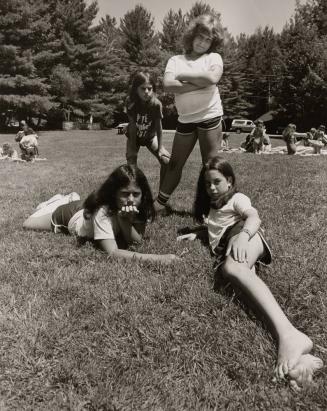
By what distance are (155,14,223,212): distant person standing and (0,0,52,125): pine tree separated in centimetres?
3254

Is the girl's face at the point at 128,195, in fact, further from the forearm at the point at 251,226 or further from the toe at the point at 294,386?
the toe at the point at 294,386

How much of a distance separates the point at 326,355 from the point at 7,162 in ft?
44.8

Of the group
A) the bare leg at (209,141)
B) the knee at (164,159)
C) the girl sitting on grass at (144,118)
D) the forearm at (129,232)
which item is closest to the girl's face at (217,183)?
the forearm at (129,232)

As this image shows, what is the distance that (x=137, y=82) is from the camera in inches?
217

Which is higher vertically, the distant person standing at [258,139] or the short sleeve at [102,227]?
the short sleeve at [102,227]

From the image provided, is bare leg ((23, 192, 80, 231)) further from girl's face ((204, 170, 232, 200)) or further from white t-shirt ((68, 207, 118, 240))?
girl's face ((204, 170, 232, 200))

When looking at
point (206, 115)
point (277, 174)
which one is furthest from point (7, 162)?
point (206, 115)

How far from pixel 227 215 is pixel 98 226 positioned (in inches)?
44.8

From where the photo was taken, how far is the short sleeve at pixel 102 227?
389 centimetres

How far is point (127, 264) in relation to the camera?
3.66m

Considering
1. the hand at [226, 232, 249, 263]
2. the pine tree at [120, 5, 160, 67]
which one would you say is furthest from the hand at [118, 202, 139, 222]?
the pine tree at [120, 5, 160, 67]

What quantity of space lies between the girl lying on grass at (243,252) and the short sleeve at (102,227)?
2.49 feet

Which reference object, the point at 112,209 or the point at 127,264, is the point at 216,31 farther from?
the point at 127,264

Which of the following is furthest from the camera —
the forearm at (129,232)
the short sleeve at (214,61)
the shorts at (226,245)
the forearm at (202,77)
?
the short sleeve at (214,61)
